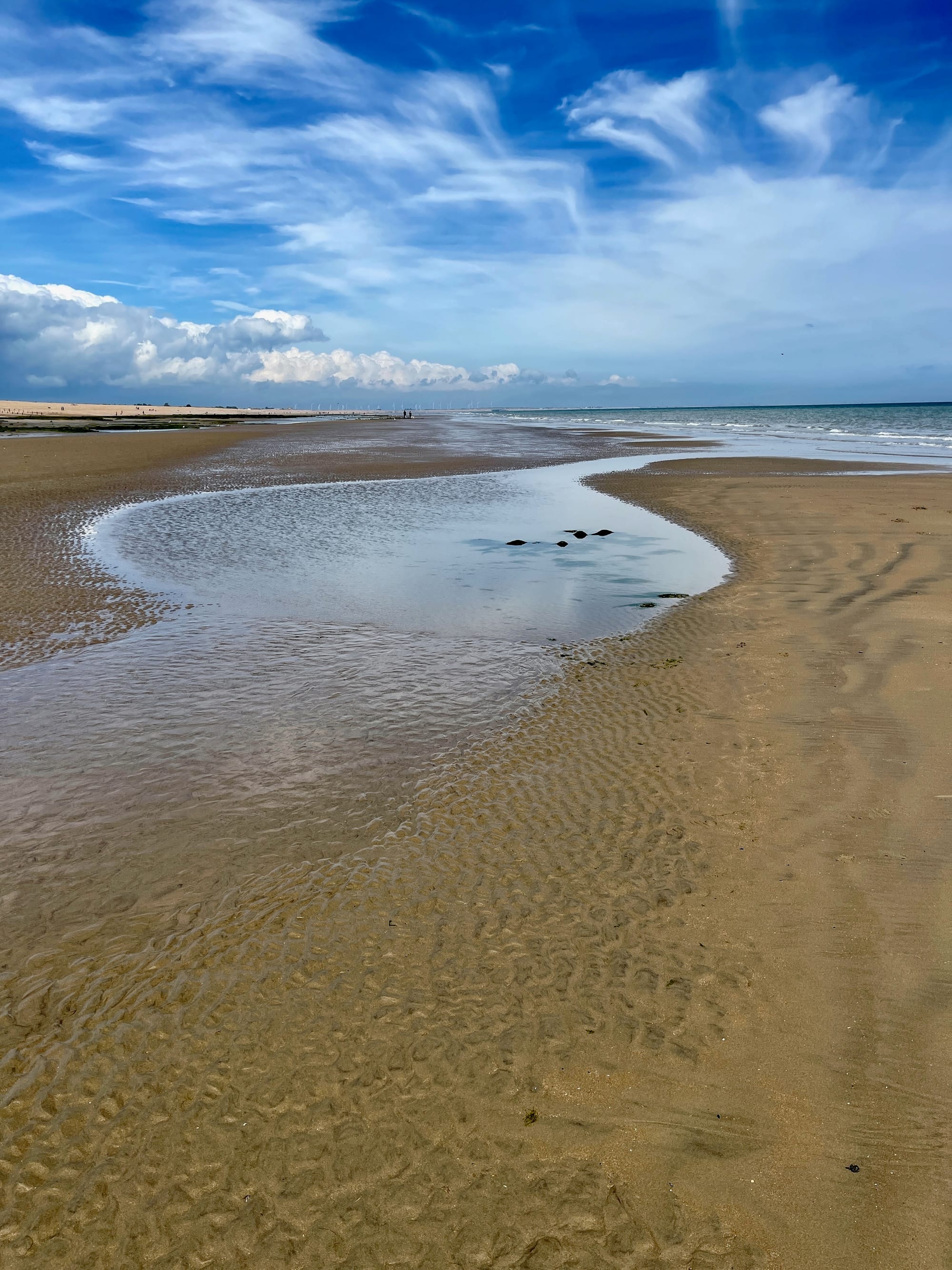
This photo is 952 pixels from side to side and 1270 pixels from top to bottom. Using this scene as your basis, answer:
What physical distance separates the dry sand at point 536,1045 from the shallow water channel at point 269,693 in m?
0.78

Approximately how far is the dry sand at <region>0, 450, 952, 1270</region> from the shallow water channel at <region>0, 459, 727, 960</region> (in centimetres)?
78

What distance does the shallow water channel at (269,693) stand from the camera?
634cm

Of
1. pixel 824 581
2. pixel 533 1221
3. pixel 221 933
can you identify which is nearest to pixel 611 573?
pixel 824 581

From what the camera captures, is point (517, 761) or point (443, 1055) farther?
point (517, 761)

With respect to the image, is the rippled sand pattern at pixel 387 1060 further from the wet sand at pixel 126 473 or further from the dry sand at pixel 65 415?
the dry sand at pixel 65 415

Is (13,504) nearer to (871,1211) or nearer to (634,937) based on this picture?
(634,937)

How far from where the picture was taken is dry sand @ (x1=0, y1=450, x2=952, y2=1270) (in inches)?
136

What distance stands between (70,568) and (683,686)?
14245mm

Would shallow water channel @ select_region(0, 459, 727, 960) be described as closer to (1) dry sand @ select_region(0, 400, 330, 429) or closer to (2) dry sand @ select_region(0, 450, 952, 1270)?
(2) dry sand @ select_region(0, 450, 952, 1270)

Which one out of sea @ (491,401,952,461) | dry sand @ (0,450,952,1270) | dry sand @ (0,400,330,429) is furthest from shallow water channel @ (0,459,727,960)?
dry sand @ (0,400,330,429)

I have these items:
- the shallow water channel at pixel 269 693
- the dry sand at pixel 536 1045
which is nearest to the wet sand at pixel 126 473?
the shallow water channel at pixel 269 693

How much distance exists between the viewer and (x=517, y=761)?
7.88 meters

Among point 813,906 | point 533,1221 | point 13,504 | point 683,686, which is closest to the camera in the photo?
point 533,1221

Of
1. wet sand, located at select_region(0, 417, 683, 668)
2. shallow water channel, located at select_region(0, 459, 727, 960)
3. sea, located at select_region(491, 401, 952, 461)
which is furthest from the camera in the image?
sea, located at select_region(491, 401, 952, 461)
